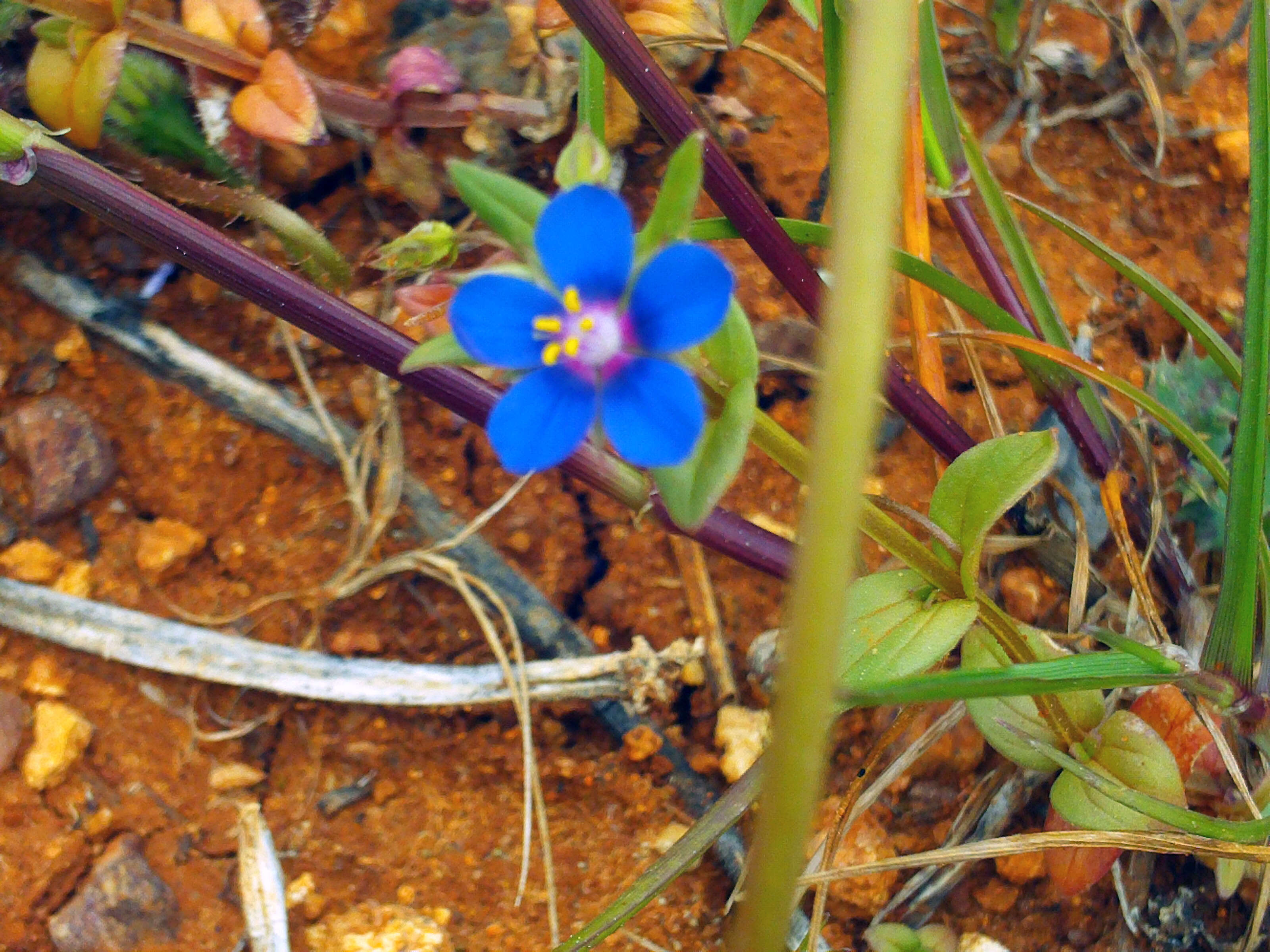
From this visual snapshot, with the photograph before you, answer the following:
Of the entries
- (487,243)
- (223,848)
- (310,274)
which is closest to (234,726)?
(223,848)

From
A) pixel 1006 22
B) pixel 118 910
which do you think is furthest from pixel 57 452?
pixel 1006 22

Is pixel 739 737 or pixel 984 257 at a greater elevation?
pixel 984 257

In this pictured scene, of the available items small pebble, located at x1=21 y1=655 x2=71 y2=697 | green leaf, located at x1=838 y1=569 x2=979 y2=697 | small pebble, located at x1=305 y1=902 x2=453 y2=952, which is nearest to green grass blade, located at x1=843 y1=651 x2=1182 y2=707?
green leaf, located at x1=838 y1=569 x2=979 y2=697

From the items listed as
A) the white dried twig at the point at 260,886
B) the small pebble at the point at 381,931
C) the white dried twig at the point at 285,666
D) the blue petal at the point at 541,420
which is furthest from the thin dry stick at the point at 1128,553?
the white dried twig at the point at 260,886

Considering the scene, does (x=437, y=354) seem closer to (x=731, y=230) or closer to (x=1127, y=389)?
(x=731, y=230)

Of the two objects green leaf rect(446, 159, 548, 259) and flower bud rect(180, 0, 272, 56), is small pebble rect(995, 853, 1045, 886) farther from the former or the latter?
flower bud rect(180, 0, 272, 56)

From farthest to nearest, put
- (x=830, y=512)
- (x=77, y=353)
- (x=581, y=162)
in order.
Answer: (x=77, y=353) < (x=581, y=162) < (x=830, y=512)

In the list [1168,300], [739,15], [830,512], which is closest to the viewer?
[830,512]

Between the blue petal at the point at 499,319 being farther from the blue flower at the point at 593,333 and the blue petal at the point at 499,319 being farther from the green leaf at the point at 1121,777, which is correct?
→ the green leaf at the point at 1121,777
